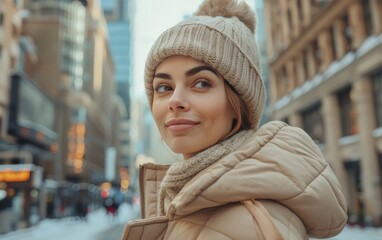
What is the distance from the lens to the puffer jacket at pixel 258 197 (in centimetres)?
129

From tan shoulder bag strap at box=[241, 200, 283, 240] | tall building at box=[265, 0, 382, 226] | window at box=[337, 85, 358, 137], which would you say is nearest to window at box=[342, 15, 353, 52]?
tall building at box=[265, 0, 382, 226]

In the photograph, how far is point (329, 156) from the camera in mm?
25156

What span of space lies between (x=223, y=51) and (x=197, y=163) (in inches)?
18.4

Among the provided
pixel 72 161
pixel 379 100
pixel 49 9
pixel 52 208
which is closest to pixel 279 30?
pixel 379 100

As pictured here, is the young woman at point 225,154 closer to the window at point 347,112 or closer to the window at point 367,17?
the window at point 367,17

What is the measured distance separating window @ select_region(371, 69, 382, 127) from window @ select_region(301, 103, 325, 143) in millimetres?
5591

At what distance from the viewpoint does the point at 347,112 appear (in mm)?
23859

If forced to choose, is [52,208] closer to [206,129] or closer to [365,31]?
[365,31]

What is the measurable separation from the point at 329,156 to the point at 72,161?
4512cm

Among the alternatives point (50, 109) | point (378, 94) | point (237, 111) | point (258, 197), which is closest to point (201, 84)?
point (237, 111)

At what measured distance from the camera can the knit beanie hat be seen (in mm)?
1596

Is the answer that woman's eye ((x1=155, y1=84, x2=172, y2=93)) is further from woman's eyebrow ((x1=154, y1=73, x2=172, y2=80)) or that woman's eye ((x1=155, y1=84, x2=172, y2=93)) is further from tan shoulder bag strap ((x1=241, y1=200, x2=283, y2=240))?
tan shoulder bag strap ((x1=241, y1=200, x2=283, y2=240))

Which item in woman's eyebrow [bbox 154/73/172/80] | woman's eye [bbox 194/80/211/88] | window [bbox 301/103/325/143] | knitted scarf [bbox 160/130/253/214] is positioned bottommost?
knitted scarf [bbox 160/130/253/214]

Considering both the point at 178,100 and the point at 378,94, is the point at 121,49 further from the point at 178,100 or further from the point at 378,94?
the point at 178,100
